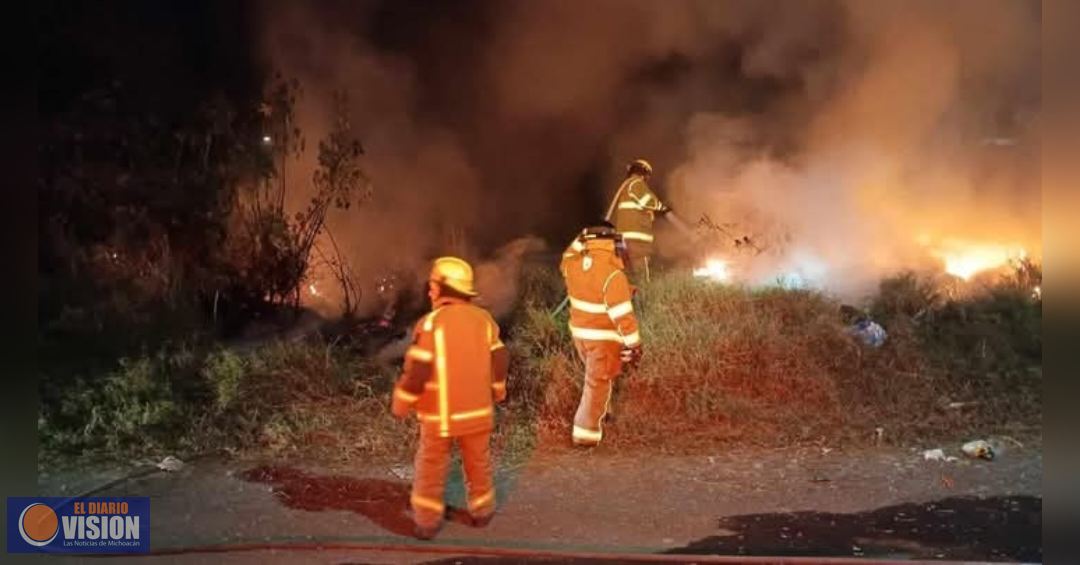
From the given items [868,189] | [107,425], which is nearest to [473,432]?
[107,425]

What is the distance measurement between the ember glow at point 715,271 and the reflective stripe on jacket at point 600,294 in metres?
1.63

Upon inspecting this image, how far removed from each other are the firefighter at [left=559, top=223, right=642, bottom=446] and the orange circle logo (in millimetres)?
2928

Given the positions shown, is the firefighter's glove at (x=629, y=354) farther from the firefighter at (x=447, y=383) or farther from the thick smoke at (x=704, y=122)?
the thick smoke at (x=704, y=122)

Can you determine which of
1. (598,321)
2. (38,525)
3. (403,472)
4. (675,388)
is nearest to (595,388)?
(598,321)

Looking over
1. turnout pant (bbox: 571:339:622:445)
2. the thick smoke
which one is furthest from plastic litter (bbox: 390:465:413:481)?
the thick smoke

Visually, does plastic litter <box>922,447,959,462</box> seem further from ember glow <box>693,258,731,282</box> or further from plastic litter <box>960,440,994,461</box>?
ember glow <box>693,258,731,282</box>

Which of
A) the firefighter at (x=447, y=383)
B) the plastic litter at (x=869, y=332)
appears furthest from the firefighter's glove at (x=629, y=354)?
the plastic litter at (x=869, y=332)

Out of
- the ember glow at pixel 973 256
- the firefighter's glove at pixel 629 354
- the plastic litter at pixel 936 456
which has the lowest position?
the plastic litter at pixel 936 456

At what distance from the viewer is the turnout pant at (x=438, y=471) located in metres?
4.39

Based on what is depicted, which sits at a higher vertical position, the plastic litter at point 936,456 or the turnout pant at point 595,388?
the turnout pant at point 595,388

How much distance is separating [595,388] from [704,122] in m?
2.95

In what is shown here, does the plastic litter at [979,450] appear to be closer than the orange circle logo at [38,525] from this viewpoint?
No
